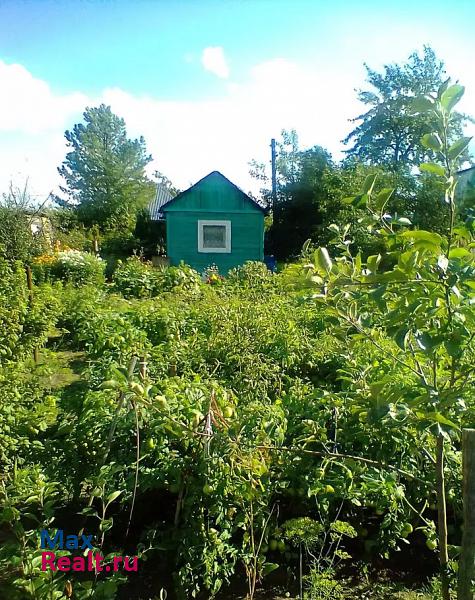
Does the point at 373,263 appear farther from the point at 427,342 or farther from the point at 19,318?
the point at 19,318

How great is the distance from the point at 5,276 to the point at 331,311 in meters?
5.77

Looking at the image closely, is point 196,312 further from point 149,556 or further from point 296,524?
point 296,524

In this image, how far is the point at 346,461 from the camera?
2.22m

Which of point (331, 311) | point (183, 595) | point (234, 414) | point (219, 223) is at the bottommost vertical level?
point (183, 595)

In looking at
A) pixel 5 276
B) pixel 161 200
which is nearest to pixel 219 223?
pixel 5 276

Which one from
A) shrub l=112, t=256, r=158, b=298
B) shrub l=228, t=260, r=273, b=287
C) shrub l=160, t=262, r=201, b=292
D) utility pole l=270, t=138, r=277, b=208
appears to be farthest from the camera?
utility pole l=270, t=138, r=277, b=208

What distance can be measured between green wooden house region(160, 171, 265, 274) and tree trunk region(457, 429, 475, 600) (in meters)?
14.4

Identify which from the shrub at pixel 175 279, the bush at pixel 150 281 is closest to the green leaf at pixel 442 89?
the bush at pixel 150 281

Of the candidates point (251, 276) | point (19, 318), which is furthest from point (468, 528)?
point (251, 276)

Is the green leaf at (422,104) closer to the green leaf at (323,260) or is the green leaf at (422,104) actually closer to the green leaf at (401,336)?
the green leaf at (323,260)

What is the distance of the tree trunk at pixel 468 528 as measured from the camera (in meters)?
1.60

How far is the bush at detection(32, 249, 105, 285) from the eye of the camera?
11.4 metres

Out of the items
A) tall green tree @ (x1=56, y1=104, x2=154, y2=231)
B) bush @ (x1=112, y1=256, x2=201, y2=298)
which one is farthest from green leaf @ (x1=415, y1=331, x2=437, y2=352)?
tall green tree @ (x1=56, y1=104, x2=154, y2=231)

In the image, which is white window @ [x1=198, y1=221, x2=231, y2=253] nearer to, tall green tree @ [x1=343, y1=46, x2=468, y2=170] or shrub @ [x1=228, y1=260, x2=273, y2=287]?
shrub @ [x1=228, y1=260, x2=273, y2=287]
